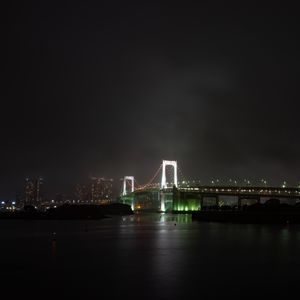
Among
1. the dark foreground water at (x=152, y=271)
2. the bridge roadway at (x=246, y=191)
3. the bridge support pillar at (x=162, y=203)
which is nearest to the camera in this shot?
the dark foreground water at (x=152, y=271)

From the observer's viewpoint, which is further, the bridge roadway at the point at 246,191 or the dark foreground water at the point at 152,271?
the bridge roadway at the point at 246,191

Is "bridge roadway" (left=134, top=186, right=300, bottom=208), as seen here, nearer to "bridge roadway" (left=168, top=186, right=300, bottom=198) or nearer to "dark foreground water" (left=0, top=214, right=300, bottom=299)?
"bridge roadway" (left=168, top=186, right=300, bottom=198)

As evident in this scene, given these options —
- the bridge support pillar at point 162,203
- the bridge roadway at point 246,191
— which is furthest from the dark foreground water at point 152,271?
the bridge support pillar at point 162,203

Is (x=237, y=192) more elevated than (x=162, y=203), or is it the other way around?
(x=237, y=192)

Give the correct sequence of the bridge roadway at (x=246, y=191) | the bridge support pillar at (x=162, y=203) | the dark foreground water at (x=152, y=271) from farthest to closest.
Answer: the bridge support pillar at (x=162, y=203), the bridge roadway at (x=246, y=191), the dark foreground water at (x=152, y=271)

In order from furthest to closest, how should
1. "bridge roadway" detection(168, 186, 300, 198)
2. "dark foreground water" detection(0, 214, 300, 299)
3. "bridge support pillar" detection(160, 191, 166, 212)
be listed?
"bridge support pillar" detection(160, 191, 166, 212) < "bridge roadway" detection(168, 186, 300, 198) < "dark foreground water" detection(0, 214, 300, 299)

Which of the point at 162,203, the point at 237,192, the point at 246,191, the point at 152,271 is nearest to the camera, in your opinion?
the point at 152,271

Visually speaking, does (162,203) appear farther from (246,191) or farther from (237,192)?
(246,191)

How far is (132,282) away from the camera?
14125 millimetres

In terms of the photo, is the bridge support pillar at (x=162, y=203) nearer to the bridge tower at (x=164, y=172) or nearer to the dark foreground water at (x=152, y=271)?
the bridge tower at (x=164, y=172)

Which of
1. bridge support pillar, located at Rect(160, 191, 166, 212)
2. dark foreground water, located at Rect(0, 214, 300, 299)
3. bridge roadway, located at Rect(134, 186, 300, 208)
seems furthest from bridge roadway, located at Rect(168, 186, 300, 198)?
dark foreground water, located at Rect(0, 214, 300, 299)

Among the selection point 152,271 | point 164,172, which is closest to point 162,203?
point 164,172

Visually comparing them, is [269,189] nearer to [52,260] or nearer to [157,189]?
[157,189]

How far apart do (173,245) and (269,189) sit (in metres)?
63.9
